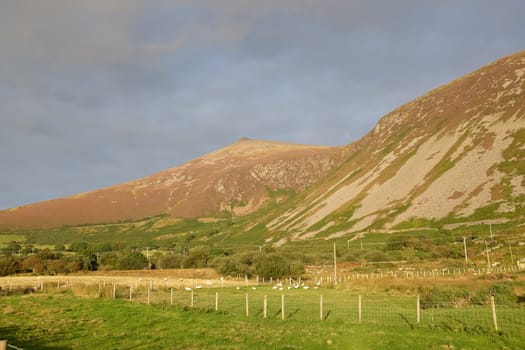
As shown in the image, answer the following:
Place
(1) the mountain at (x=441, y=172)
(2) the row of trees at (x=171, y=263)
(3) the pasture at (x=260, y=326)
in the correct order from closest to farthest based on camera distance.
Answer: (3) the pasture at (x=260, y=326) → (2) the row of trees at (x=171, y=263) → (1) the mountain at (x=441, y=172)

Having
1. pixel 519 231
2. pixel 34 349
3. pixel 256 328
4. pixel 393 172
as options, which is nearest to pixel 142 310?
pixel 256 328

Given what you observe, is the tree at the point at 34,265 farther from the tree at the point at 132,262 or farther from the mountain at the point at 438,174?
the mountain at the point at 438,174

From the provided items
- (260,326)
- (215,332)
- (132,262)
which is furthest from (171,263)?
(215,332)

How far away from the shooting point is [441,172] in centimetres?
12812

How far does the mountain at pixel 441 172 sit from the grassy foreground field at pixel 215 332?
295 ft

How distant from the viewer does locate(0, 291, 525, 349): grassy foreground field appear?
1666 centimetres

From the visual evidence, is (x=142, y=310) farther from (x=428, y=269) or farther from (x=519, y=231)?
(x=519, y=231)

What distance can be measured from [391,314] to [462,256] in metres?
59.9

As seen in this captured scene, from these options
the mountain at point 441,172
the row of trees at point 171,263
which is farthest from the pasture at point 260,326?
the mountain at point 441,172

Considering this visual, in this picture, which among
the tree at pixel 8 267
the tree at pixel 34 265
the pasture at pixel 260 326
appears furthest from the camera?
the tree at pixel 34 265

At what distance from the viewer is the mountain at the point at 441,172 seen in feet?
368

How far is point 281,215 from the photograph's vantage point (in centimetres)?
17225

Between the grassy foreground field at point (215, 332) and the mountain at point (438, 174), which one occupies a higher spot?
the mountain at point (438, 174)

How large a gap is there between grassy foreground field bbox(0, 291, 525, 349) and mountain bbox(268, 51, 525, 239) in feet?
295
